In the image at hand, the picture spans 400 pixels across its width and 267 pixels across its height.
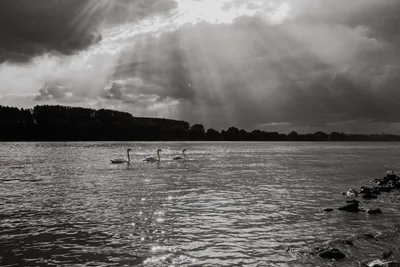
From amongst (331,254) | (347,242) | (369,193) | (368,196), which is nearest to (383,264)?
(331,254)

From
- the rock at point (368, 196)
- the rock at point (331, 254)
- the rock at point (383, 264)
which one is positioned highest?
the rock at point (383, 264)

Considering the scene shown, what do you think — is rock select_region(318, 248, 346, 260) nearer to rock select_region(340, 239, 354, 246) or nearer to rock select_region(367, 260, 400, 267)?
rock select_region(367, 260, 400, 267)

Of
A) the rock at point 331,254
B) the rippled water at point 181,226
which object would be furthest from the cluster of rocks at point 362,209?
the rippled water at point 181,226

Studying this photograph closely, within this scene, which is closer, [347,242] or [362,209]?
[347,242]

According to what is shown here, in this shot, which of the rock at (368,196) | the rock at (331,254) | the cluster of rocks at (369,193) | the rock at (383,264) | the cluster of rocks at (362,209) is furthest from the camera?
the rock at (368,196)

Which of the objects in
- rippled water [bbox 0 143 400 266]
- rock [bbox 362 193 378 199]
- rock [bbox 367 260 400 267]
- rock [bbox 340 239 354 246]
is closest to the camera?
rock [bbox 367 260 400 267]

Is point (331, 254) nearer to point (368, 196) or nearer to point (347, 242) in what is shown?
point (347, 242)

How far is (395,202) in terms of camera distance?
84.8 feet

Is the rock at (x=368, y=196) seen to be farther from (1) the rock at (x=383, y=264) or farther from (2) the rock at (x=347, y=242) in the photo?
(1) the rock at (x=383, y=264)

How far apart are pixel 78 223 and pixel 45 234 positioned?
2.27 m

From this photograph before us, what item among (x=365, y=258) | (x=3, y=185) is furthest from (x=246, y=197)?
(x=3, y=185)

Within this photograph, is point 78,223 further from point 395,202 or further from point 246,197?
point 395,202

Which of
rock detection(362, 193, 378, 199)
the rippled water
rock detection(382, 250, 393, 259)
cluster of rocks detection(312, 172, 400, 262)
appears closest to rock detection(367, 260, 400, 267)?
cluster of rocks detection(312, 172, 400, 262)

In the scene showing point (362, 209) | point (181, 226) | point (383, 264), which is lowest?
point (362, 209)
